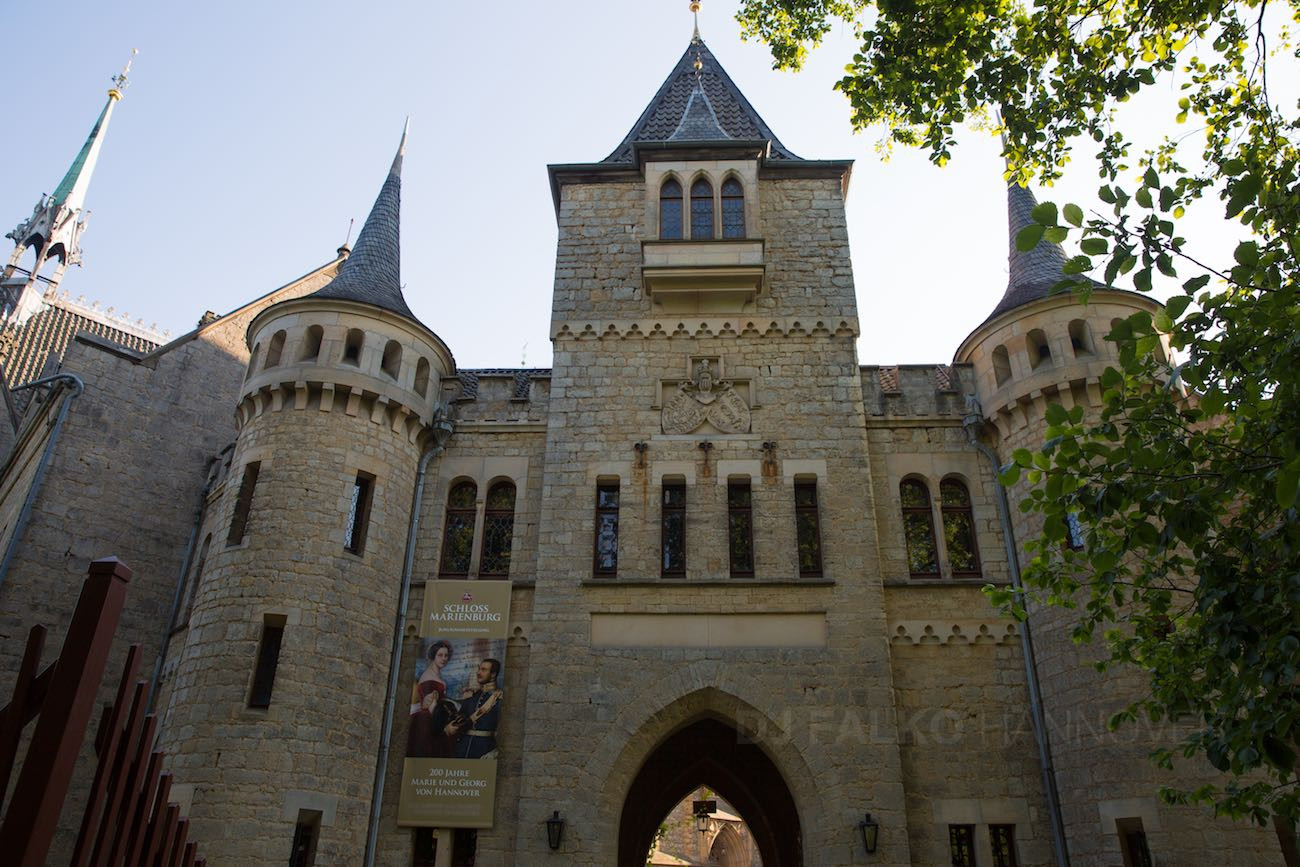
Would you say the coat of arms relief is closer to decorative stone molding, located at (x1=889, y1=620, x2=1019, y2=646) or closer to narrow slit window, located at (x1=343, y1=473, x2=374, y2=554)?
decorative stone molding, located at (x1=889, y1=620, x2=1019, y2=646)

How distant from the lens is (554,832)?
503 inches

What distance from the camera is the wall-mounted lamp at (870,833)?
1250cm

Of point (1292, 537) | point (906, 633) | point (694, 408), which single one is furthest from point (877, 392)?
point (1292, 537)

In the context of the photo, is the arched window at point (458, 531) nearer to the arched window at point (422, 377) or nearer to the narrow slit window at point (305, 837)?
the arched window at point (422, 377)

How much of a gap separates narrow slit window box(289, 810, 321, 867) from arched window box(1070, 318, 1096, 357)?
13.7 metres

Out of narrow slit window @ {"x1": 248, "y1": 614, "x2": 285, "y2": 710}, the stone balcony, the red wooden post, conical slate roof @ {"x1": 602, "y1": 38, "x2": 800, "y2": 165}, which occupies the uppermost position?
conical slate roof @ {"x1": 602, "y1": 38, "x2": 800, "y2": 165}

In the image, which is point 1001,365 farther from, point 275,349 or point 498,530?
point 275,349

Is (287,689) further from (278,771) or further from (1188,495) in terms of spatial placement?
(1188,495)

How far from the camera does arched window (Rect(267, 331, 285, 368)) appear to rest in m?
16.1

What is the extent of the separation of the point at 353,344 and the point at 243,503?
3275mm

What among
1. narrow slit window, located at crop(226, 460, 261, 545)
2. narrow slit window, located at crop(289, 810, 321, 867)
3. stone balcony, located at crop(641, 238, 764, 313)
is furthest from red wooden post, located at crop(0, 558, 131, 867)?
stone balcony, located at crop(641, 238, 764, 313)

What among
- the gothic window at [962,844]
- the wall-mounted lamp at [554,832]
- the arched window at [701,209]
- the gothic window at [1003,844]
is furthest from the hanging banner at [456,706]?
the arched window at [701,209]

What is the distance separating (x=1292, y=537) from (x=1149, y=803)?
25.4 ft

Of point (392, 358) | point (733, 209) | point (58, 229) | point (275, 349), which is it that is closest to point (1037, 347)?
point (733, 209)
